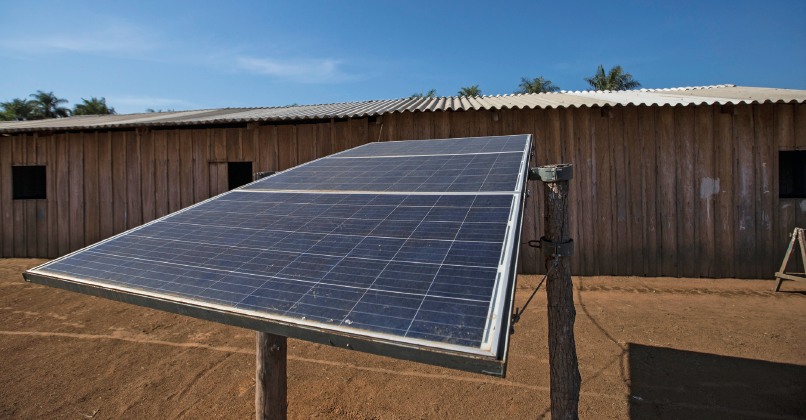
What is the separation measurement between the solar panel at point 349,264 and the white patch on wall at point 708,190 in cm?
632

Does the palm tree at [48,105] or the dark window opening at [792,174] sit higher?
the palm tree at [48,105]

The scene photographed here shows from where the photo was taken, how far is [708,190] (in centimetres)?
717

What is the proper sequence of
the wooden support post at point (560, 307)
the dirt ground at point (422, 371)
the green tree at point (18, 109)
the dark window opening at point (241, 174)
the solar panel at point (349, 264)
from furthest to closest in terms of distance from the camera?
the green tree at point (18, 109) < the dark window opening at point (241, 174) < the dirt ground at point (422, 371) < the wooden support post at point (560, 307) < the solar panel at point (349, 264)

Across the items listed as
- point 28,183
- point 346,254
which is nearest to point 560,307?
point 346,254

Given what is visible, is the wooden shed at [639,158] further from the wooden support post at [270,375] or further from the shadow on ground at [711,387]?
the wooden support post at [270,375]

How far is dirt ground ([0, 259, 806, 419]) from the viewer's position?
363cm

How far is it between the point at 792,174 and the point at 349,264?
10907 mm

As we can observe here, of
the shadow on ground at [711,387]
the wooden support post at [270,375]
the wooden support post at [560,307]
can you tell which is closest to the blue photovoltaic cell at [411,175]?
the wooden support post at [560,307]

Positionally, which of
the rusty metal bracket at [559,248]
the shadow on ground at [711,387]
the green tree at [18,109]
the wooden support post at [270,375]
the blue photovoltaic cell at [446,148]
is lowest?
the shadow on ground at [711,387]

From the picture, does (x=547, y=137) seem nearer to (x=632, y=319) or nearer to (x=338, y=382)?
(x=632, y=319)

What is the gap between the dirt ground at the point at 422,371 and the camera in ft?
11.9

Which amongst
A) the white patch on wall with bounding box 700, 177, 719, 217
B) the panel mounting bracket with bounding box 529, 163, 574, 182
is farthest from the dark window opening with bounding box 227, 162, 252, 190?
the white patch on wall with bounding box 700, 177, 719, 217

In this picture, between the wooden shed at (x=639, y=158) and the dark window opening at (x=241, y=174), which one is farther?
the dark window opening at (x=241, y=174)

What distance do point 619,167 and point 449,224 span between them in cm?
677
